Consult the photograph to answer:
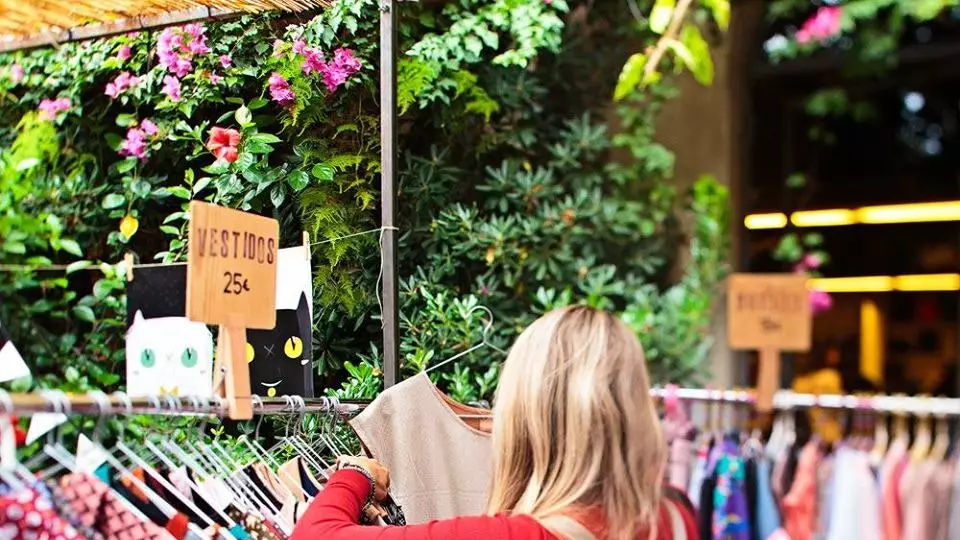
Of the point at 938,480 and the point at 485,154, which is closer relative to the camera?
the point at 938,480

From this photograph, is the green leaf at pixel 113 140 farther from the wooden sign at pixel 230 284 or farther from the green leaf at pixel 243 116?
the wooden sign at pixel 230 284

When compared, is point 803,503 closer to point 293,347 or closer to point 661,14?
point 293,347

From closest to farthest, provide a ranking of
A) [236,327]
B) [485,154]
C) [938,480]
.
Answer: [236,327] < [938,480] < [485,154]

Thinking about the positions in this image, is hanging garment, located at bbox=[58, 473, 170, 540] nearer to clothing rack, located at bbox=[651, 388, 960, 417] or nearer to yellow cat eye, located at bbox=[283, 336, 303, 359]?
yellow cat eye, located at bbox=[283, 336, 303, 359]

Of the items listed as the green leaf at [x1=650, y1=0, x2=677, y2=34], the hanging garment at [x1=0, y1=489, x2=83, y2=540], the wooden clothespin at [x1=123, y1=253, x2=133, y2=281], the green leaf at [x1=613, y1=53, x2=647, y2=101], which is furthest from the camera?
the green leaf at [x1=613, y1=53, x2=647, y2=101]

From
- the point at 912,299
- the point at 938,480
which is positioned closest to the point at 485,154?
the point at 938,480

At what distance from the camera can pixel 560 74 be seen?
3.47 meters

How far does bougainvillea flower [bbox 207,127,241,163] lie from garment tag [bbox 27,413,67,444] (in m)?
0.48

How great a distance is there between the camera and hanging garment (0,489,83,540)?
1.35 m

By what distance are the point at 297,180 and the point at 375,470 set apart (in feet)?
1.64

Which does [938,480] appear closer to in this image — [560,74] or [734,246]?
[560,74]

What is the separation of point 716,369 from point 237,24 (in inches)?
114

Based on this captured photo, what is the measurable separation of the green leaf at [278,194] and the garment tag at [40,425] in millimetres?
473

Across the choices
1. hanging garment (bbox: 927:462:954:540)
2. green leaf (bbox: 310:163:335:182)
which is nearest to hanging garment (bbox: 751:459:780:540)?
hanging garment (bbox: 927:462:954:540)
